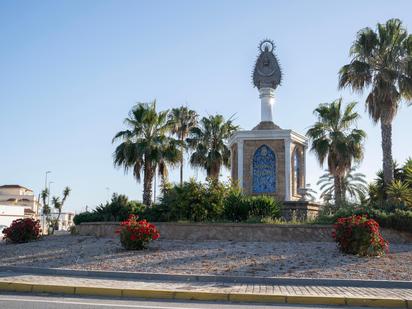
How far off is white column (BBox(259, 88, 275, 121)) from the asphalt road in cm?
1875

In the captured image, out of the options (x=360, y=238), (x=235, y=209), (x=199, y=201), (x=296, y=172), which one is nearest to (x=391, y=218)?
(x=360, y=238)

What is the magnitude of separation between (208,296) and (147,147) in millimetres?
20624

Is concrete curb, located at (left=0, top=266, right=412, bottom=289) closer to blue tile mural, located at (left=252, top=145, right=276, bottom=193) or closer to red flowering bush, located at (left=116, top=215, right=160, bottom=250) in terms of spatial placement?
red flowering bush, located at (left=116, top=215, right=160, bottom=250)

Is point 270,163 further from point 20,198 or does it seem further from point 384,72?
point 20,198

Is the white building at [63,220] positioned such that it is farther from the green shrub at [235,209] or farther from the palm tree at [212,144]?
the green shrub at [235,209]

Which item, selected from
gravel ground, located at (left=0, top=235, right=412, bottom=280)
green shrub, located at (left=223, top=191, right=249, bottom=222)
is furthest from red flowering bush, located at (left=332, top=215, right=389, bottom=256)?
green shrub, located at (left=223, top=191, right=249, bottom=222)

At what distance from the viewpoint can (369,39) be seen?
25797mm

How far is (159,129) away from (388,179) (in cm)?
1328

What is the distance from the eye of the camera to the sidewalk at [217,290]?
9.86 meters

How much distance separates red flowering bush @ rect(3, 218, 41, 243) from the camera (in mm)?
19812

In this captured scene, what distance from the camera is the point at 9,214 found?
66.4m

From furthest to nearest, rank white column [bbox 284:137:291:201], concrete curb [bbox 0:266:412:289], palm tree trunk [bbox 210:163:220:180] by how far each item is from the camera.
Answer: palm tree trunk [bbox 210:163:220:180], white column [bbox 284:137:291:201], concrete curb [bbox 0:266:412:289]

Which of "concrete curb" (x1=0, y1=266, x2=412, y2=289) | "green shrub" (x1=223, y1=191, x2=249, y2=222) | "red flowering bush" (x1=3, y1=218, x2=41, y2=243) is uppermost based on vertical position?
"green shrub" (x1=223, y1=191, x2=249, y2=222)

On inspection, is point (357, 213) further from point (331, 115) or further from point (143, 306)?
point (331, 115)
